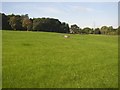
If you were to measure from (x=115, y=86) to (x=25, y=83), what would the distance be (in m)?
4.83

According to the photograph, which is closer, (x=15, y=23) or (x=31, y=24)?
(x=15, y=23)

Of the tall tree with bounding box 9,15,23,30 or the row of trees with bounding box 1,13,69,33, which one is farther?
the row of trees with bounding box 1,13,69,33

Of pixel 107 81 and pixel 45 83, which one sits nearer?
pixel 45 83

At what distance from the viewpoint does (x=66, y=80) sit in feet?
47.7

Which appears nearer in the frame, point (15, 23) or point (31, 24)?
point (15, 23)

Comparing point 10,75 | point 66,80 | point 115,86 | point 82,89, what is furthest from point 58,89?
point 10,75

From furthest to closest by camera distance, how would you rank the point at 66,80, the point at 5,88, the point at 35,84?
the point at 66,80 → the point at 35,84 → the point at 5,88

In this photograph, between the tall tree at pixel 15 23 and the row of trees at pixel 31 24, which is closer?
the tall tree at pixel 15 23

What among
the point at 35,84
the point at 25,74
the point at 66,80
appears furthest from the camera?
the point at 25,74

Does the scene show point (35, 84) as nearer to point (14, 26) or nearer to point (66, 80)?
point (66, 80)

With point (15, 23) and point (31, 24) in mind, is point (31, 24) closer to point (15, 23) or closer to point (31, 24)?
point (31, 24)

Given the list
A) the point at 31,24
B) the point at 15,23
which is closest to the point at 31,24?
the point at 31,24

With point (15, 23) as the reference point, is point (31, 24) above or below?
below

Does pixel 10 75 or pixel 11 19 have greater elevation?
pixel 11 19
